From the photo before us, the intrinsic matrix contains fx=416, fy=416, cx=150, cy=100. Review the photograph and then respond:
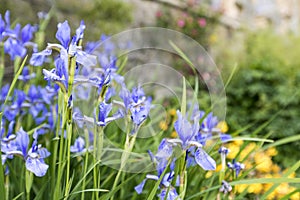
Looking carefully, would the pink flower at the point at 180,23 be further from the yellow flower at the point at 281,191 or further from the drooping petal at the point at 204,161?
the drooping petal at the point at 204,161

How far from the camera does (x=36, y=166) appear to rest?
3.09 feet

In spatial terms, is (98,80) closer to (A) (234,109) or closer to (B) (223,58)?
(A) (234,109)

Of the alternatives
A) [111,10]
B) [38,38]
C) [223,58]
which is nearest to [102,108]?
[38,38]

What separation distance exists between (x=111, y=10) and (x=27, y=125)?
309 centimetres

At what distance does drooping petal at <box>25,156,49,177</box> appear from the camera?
3.04 ft

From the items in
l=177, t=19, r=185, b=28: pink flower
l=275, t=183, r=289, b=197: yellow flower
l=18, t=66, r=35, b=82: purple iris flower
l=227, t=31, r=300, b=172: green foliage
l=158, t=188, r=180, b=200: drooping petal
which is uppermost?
l=177, t=19, r=185, b=28: pink flower

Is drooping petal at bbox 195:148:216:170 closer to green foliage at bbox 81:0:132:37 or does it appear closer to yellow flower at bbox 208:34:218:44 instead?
green foliage at bbox 81:0:132:37

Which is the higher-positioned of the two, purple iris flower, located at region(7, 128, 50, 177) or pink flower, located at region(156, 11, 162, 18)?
pink flower, located at region(156, 11, 162, 18)

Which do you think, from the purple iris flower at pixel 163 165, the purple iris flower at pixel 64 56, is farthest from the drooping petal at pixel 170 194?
the purple iris flower at pixel 64 56

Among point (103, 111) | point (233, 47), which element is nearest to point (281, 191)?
point (103, 111)

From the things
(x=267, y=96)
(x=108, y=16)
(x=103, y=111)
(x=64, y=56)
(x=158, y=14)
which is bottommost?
(x=103, y=111)

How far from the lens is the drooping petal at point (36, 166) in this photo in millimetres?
927

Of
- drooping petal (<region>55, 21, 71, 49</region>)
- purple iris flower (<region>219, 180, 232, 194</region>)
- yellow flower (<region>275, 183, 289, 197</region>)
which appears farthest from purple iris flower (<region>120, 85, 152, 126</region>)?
yellow flower (<region>275, 183, 289, 197</region>)

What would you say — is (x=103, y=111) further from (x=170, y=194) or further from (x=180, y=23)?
(x=180, y=23)
